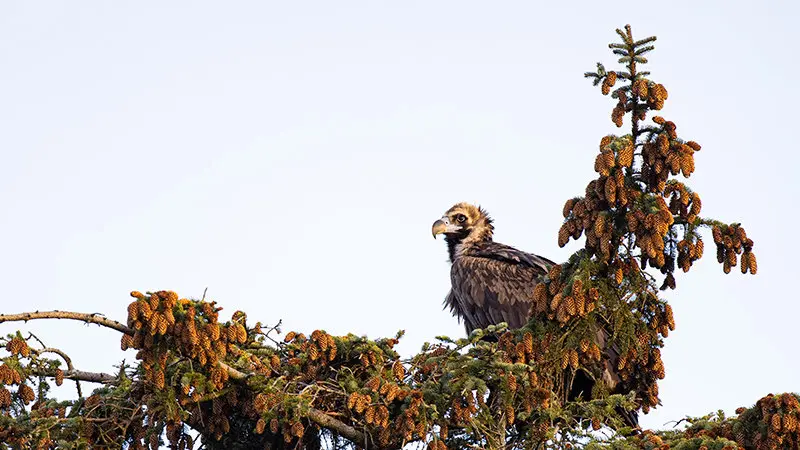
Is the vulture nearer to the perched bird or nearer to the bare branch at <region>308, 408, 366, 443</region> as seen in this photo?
the perched bird

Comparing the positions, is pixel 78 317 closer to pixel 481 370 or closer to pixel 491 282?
pixel 481 370

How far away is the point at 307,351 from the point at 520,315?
4786 mm

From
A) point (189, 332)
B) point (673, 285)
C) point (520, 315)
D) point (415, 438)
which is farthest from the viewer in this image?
point (520, 315)

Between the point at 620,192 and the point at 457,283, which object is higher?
the point at 457,283

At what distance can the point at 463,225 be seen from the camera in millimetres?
15273

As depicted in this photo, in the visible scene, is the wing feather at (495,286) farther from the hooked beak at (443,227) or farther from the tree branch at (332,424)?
the tree branch at (332,424)

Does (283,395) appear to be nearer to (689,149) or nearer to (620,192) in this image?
(620,192)

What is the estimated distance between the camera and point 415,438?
8.48 meters

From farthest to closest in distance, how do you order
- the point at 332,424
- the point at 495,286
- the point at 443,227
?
the point at 443,227 < the point at 495,286 < the point at 332,424

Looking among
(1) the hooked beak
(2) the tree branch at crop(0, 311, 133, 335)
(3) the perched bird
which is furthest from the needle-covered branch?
(1) the hooked beak

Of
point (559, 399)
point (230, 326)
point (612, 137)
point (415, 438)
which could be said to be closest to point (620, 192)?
point (612, 137)

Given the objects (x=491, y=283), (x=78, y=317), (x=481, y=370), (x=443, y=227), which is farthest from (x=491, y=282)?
(x=78, y=317)

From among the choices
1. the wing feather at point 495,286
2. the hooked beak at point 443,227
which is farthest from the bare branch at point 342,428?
the hooked beak at point 443,227

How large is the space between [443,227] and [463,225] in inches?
10.1
